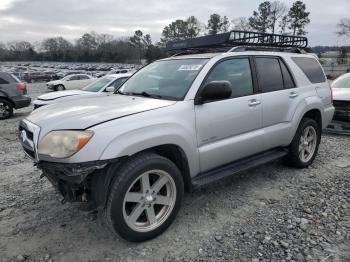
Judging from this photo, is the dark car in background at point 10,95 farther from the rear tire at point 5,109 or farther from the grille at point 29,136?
the grille at point 29,136

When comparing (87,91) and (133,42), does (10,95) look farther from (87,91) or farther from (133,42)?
(133,42)

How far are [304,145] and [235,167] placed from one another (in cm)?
175

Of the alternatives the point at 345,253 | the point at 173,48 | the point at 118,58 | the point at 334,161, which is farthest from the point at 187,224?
the point at 118,58

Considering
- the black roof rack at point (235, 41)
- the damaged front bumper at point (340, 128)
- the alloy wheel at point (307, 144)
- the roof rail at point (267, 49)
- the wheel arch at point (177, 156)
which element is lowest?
the damaged front bumper at point (340, 128)

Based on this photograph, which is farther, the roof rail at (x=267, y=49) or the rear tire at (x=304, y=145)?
the rear tire at (x=304, y=145)

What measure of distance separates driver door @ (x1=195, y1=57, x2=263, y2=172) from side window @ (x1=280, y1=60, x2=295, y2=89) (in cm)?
76

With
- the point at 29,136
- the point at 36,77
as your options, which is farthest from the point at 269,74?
the point at 36,77

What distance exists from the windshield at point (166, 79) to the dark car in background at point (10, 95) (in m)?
8.18

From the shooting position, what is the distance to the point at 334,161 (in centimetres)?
539

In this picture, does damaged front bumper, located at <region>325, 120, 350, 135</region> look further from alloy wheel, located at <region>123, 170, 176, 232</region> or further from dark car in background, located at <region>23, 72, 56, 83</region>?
dark car in background, located at <region>23, 72, 56, 83</region>

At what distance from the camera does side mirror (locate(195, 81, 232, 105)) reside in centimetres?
331

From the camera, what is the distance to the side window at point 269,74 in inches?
166

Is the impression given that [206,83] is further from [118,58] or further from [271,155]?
[118,58]

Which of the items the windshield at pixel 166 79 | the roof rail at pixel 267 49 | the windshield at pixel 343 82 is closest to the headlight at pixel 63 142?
the windshield at pixel 166 79
